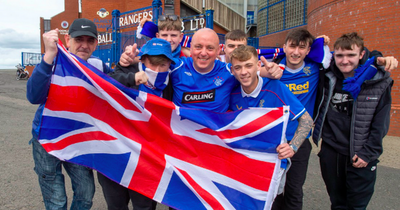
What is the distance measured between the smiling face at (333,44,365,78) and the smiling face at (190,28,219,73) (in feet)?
4.53

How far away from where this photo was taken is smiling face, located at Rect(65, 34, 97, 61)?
2939mm

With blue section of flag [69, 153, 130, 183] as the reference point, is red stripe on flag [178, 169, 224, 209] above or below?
below

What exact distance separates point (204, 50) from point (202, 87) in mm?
361

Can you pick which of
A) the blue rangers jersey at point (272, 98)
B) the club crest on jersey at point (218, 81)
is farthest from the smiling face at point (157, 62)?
the blue rangers jersey at point (272, 98)

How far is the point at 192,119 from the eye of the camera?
2791 millimetres

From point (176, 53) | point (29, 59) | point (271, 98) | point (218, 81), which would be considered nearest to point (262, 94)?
point (271, 98)

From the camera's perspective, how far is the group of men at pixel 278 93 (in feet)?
9.01

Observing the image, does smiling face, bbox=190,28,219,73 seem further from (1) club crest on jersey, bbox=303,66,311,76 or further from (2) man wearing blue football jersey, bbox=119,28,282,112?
(1) club crest on jersey, bbox=303,66,311,76

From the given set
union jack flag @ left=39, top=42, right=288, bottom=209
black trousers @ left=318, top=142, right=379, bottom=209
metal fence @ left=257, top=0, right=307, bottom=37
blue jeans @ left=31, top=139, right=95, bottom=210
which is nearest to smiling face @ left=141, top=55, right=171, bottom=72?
union jack flag @ left=39, top=42, right=288, bottom=209

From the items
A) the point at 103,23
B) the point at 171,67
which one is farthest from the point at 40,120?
the point at 103,23

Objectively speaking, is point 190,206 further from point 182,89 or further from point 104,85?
point 104,85

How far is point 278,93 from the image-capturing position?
2.85m

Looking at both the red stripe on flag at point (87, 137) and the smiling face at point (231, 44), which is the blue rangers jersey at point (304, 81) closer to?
the smiling face at point (231, 44)

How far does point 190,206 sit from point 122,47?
12.5m
